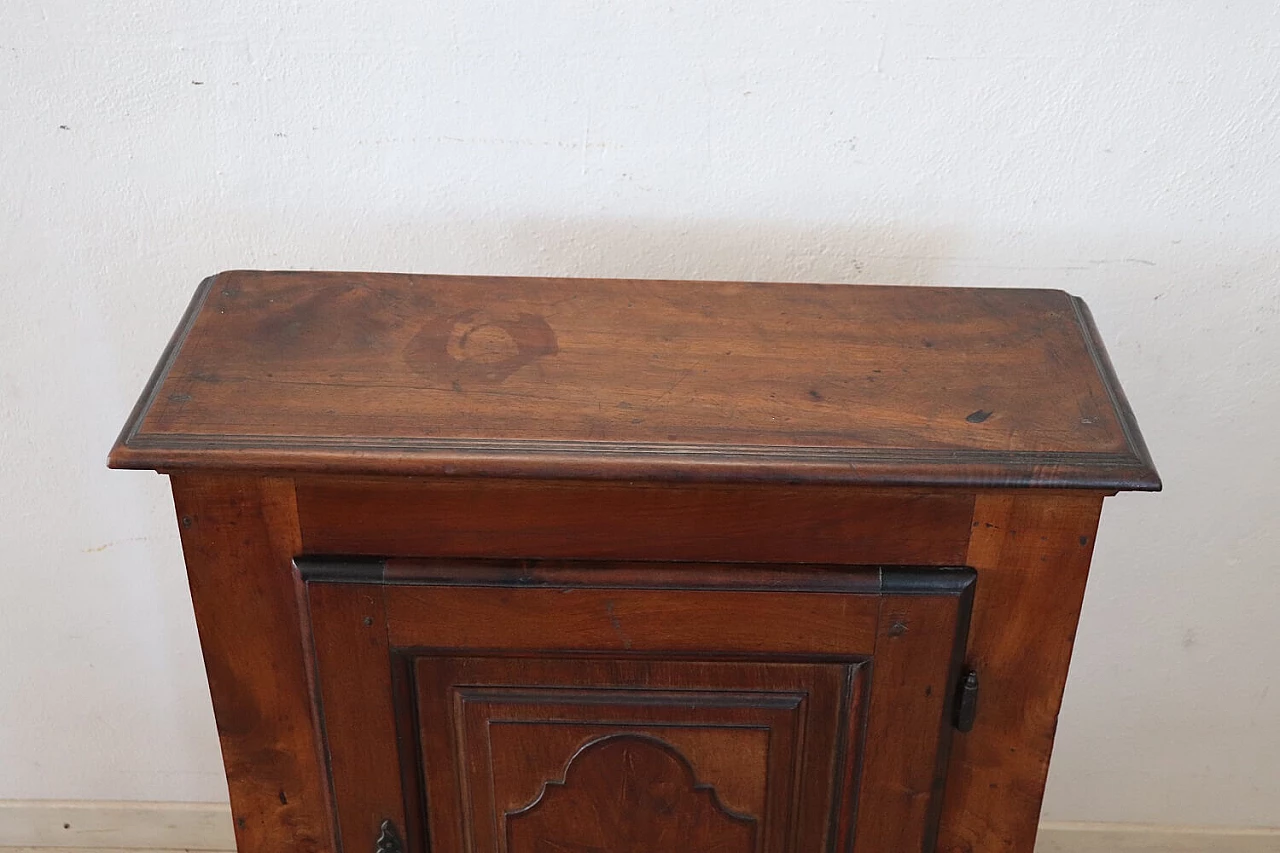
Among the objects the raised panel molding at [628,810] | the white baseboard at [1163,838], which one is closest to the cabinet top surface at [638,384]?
the raised panel molding at [628,810]

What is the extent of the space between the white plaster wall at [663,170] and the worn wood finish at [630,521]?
1.34 ft

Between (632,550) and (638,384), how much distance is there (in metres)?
0.13

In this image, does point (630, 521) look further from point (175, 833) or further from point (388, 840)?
point (175, 833)

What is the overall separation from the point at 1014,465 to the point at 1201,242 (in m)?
0.51

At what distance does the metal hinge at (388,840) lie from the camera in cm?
112

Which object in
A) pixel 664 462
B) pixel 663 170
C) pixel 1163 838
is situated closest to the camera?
pixel 664 462

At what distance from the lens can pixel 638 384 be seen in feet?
3.31

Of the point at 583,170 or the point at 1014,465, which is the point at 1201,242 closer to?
the point at 1014,465

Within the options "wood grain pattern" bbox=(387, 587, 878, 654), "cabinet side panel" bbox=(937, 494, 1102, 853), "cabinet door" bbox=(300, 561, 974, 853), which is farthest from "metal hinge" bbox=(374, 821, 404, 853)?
"cabinet side panel" bbox=(937, 494, 1102, 853)

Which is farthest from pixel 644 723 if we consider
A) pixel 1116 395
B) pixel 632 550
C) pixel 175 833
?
pixel 175 833

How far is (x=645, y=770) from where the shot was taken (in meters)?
1.09

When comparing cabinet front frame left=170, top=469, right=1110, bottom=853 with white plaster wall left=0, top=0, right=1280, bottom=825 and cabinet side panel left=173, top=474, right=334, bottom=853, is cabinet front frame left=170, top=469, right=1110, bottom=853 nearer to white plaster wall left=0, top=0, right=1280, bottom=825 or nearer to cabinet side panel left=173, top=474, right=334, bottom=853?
cabinet side panel left=173, top=474, right=334, bottom=853

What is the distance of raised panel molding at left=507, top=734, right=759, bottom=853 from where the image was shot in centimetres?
108

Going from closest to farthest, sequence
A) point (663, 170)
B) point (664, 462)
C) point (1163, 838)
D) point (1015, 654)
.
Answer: point (664, 462) → point (1015, 654) → point (663, 170) → point (1163, 838)
